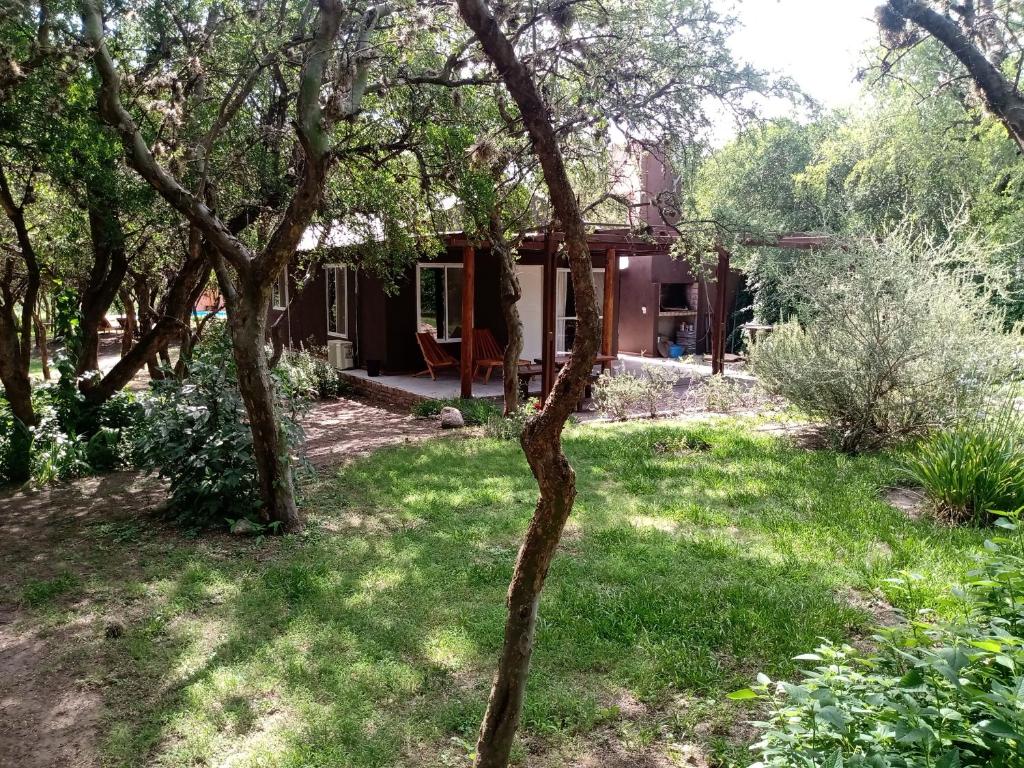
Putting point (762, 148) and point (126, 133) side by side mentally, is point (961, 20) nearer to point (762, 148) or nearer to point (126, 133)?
point (126, 133)

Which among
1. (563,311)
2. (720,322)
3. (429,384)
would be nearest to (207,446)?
(429,384)

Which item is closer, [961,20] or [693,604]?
[693,604]

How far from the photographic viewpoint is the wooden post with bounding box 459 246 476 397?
38.8ft

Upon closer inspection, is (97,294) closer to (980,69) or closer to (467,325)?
(467,325)

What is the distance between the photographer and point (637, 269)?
65.6 ft

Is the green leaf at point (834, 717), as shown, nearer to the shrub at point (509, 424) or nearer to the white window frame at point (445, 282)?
the shrub at point (509, 424)

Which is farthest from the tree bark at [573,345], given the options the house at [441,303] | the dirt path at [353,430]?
the house at [441,303]

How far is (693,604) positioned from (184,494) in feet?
13.6

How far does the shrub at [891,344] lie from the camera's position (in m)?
7.47

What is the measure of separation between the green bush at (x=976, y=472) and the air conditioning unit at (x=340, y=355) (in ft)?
37.8

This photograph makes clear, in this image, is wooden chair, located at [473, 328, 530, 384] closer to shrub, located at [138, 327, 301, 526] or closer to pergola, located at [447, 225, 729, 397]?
pergola, located at [447, 225, 729, 397]

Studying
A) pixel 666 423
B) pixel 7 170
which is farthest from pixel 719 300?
pixel 7 170

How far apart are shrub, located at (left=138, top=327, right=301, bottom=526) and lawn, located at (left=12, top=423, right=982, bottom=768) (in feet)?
1.16

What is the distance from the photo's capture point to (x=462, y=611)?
4.17 meters
